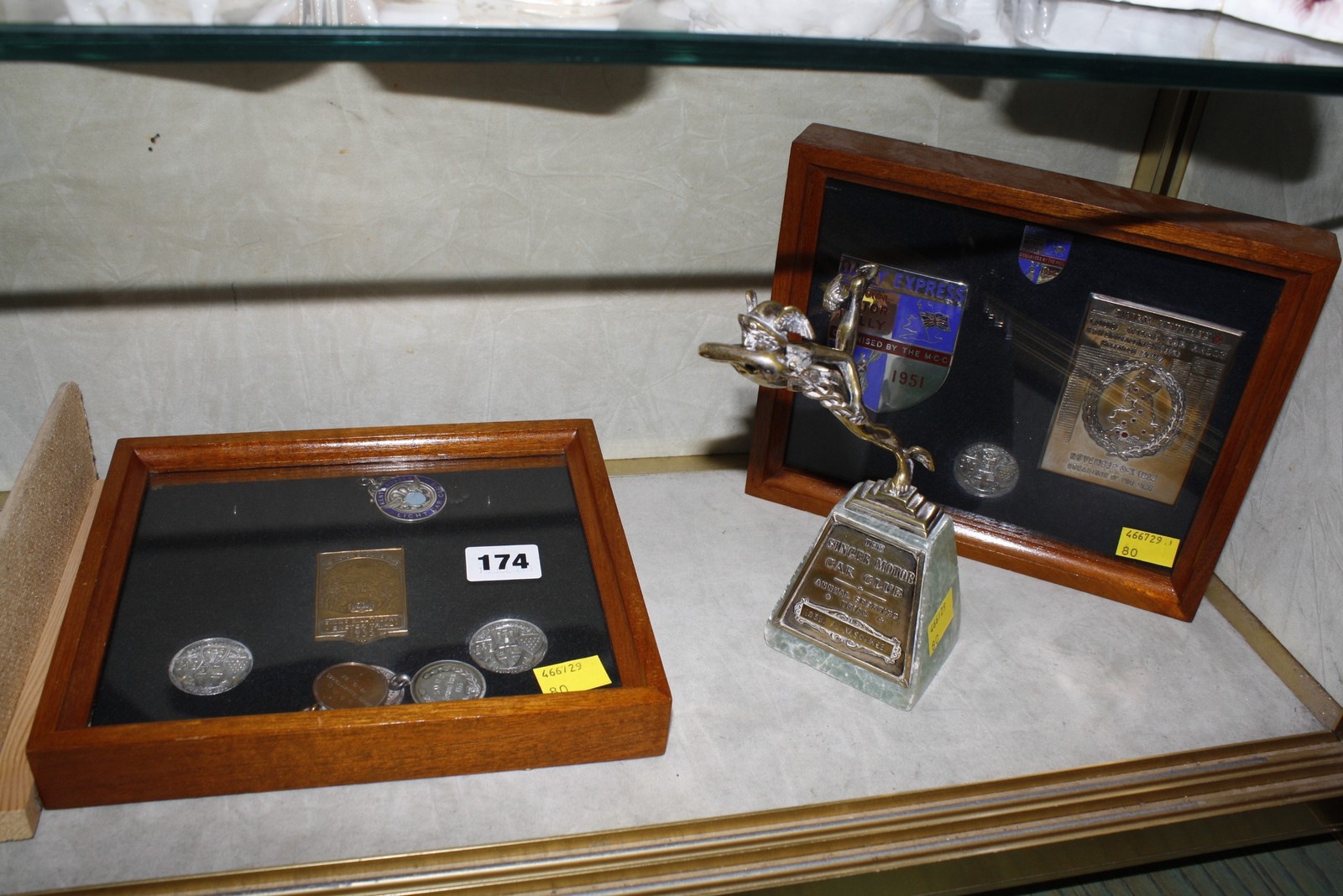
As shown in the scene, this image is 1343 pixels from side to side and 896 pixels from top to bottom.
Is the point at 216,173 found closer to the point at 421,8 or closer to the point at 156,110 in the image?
the point at 156,110

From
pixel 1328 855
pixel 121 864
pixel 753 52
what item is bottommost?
pixel 1328 855

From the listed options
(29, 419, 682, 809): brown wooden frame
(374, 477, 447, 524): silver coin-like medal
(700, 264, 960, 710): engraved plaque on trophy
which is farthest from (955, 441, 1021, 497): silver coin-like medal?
(374, 477, 447, 524): silver coin-like medal

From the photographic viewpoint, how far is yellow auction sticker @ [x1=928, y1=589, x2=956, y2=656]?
38.2 inches

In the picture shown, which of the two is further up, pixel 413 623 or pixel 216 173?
pixel 216 173

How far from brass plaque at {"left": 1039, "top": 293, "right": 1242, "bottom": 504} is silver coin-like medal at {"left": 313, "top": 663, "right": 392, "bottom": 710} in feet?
2.11

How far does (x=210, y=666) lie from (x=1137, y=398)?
83 centimetres

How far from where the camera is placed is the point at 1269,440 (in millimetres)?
1072

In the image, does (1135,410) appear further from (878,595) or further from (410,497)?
(410,497)

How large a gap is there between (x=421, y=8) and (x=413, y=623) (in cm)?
51

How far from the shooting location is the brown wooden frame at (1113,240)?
90 cm

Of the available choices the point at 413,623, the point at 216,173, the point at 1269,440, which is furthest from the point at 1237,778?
the point at 216,173

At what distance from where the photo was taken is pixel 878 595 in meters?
0.96

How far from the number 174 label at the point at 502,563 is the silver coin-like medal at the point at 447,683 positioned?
4.1 inches

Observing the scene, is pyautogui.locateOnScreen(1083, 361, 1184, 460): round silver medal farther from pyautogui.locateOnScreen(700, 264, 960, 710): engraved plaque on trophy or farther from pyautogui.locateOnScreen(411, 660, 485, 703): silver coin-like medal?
pyautogui.locateOnScreen(411, 660, 485, 703): silver coin-like medal
